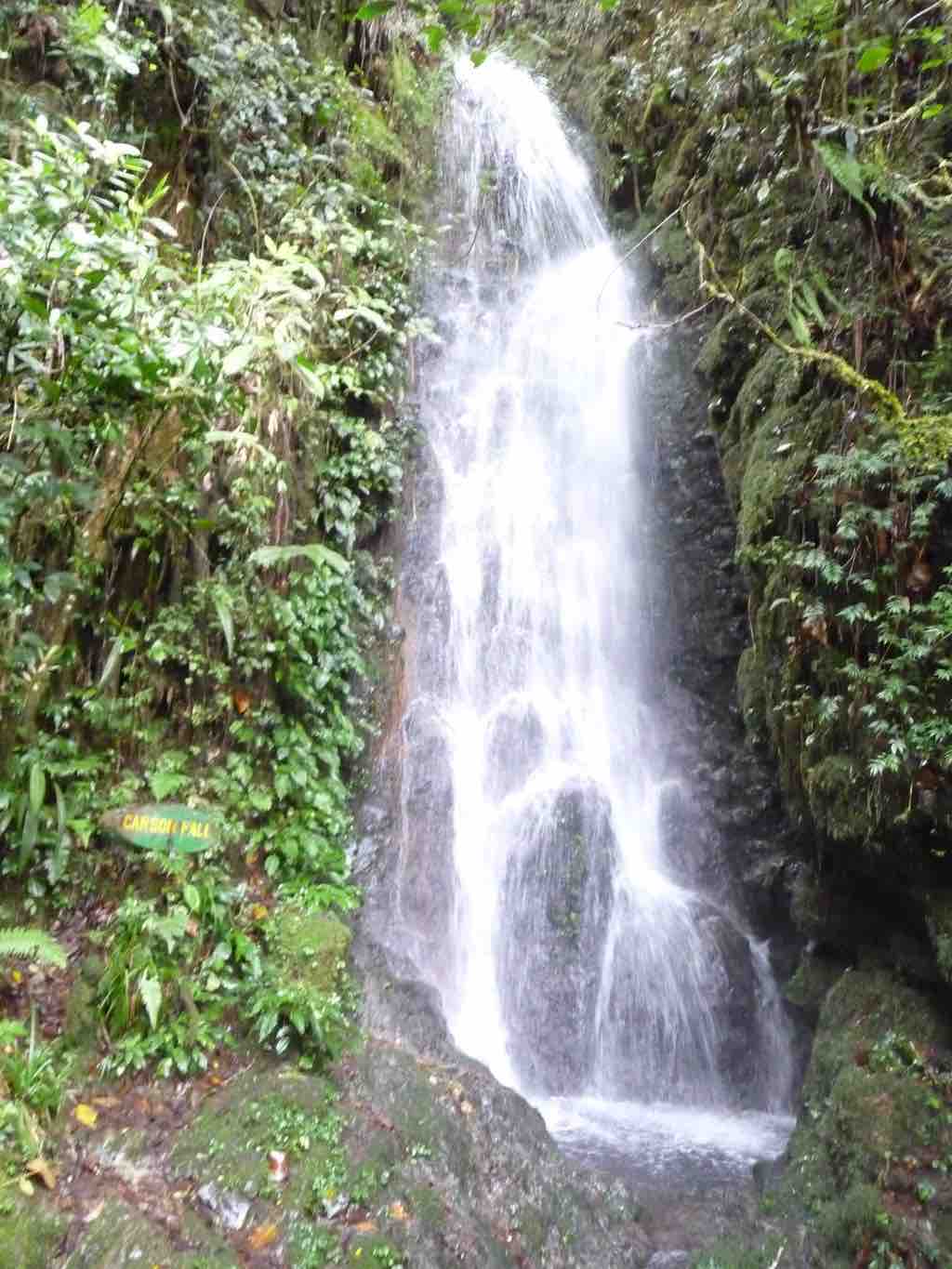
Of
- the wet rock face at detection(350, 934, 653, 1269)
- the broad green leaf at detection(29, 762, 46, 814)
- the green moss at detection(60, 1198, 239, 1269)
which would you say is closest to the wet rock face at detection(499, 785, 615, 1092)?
the wet rock face at detection(350, 934, 653, 1269)

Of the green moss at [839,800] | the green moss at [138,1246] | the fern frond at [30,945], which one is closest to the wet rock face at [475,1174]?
the green moss at [138,1246]

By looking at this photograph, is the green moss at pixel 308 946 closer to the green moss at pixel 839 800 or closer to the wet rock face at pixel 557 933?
the wet rock face at pixel 557 933

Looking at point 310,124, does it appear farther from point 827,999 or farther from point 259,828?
point 827,999

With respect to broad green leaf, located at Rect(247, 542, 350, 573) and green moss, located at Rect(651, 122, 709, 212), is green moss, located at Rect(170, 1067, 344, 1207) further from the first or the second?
green moss, located at Rect(651, 122, 709, 212)

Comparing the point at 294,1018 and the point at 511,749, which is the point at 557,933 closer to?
the point at 511,749

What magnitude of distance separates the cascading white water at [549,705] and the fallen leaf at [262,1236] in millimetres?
3186

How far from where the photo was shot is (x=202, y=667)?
221 inches

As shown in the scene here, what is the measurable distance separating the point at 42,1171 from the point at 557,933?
4.52 meters

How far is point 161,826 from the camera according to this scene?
14.9ft

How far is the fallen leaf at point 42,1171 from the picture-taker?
3.48m

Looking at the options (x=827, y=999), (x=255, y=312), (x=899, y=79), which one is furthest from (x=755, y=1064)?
(x=899, y=79)

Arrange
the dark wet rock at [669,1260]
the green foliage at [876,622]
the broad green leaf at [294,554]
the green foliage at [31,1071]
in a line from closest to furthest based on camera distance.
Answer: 1. the green foliage at [31,1071]
2. the dark wet rock at [669,1260]
3. the green foliage at [876,622]
4. the broad green leaf at [294,554]

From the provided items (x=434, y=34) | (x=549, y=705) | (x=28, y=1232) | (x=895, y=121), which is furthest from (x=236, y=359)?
(x=895, y=121)

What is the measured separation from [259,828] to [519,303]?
850 centimetres
